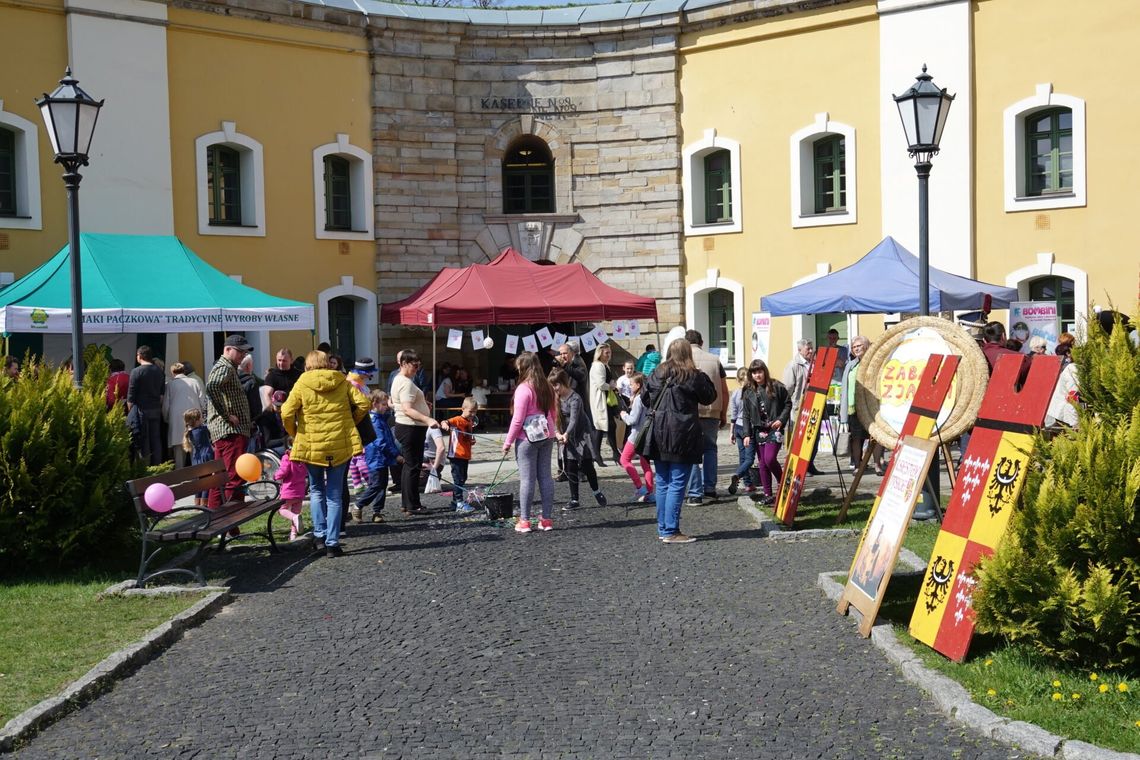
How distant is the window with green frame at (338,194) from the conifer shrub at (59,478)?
13.5 m

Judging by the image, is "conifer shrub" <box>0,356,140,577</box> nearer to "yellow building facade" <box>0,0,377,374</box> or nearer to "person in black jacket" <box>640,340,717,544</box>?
"person in black jacket" <box>640,340,717,544</box>

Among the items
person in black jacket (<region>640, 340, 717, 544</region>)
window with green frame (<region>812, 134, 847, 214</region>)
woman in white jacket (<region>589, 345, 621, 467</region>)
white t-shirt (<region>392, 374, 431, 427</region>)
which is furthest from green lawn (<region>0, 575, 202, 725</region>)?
window with green frame (<region>812, 134, 847, 214</region>)

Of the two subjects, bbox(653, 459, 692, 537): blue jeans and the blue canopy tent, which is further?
the blue canopy tent

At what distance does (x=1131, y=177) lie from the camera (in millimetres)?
20062

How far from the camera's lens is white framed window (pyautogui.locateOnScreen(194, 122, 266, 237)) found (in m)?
22.1

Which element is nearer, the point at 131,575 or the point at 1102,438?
the point at 1102,438

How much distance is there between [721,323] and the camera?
24.4m

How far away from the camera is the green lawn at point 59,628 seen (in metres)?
7.10

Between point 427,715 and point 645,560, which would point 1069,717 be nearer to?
point 427,715

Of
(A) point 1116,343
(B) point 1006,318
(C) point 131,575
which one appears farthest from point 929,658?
(B) point 1006,318

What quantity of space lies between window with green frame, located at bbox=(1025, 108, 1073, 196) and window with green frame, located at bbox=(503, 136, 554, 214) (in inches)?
344

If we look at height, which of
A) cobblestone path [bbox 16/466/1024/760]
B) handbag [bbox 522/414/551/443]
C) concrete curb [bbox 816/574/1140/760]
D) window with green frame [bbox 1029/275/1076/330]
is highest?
window with green frame [bbox 1029/275/1076/330]

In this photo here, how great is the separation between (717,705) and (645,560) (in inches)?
161

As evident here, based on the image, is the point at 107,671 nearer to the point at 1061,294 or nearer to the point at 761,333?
the point at 761,333
